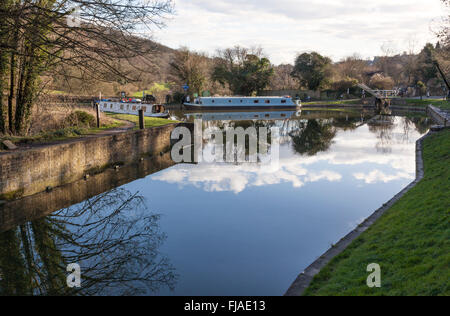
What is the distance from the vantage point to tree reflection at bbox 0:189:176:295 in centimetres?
505

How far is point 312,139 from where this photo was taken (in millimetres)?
19047

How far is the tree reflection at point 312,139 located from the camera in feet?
52.9

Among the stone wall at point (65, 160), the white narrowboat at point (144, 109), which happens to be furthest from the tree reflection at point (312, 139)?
the white narrowboat at point (144, 109)

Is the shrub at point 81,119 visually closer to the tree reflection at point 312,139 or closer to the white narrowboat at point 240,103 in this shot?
the tree reflection at point 312,139

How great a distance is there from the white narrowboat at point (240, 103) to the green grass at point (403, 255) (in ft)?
106

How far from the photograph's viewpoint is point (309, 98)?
1981 inches

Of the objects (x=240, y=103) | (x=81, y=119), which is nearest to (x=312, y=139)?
(x=81, y=119)

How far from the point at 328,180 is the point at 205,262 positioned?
6.01 meters

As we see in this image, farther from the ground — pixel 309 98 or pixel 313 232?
pixel 309 98

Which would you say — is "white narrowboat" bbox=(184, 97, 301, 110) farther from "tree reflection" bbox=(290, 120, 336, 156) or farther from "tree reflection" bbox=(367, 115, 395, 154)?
"tree reflection" bbox=(367, 115, 395, 154)

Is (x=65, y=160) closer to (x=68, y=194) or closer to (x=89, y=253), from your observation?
(x=68, y=194)
